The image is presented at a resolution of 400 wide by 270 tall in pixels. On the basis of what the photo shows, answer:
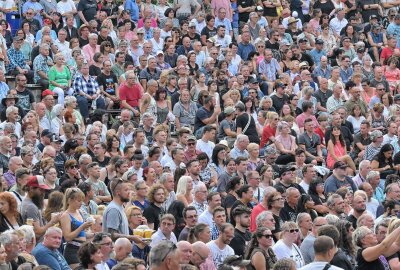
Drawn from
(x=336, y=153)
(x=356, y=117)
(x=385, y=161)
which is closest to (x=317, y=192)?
(x=385, y=161)

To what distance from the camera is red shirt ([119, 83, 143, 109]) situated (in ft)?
76.5

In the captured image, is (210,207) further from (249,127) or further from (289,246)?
(249,127)

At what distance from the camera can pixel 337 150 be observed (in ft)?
71.7

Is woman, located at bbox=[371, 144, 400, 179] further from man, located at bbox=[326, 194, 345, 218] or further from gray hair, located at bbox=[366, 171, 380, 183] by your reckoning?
man, located at bbox=[326, 194, 345, 218]

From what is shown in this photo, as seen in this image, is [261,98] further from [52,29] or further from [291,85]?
[52,29]

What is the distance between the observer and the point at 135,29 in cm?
2717

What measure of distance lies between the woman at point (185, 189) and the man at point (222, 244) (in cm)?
267

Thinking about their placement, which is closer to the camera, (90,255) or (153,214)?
(90,255)

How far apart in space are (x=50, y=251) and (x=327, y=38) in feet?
54.5

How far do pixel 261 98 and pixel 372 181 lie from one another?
208 inches

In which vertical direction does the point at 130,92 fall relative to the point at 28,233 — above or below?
below

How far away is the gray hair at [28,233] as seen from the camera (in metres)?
13.4

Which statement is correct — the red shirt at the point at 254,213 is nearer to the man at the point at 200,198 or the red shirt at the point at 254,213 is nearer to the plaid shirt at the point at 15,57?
the man at the point at 200,198

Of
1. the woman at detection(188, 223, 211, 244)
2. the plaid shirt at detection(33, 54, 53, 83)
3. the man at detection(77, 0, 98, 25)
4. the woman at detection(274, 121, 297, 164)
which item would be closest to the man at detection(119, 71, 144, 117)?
the plaid shirt at detection(33, 54, 53, 83)
